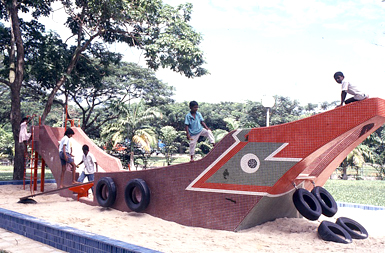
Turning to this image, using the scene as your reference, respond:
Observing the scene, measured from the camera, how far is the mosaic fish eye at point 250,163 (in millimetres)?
5902

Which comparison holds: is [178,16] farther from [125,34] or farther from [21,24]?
[21,24]

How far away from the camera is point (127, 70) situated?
29.8m

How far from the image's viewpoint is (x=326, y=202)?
654cm

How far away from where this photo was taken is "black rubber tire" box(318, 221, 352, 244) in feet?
18.0

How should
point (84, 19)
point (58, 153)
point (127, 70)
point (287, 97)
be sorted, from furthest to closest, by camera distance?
point (287, 97) → point (127, 70) → point (84, 19) → point (58, 153)

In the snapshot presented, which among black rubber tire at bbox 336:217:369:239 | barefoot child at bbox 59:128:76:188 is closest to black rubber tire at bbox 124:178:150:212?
barefoot child at bbox 59:128:76:188

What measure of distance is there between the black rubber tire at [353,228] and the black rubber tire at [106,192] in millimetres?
4528

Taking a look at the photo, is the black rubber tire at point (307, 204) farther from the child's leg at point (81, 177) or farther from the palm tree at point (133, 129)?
the palm tree at point (133, 129)

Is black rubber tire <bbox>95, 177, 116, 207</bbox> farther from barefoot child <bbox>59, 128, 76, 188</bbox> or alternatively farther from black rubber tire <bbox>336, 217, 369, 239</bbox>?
black rubber tire <bbox>336, 217, 369, 239</bbox>

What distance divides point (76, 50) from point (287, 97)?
28.8 metres

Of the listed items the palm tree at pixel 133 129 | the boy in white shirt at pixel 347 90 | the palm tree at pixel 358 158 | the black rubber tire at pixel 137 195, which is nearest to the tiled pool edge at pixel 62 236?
the black rubber tire at pixel 137 195

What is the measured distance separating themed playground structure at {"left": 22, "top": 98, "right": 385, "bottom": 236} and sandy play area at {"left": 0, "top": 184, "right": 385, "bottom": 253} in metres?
0.25

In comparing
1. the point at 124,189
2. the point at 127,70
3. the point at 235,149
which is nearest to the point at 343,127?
the point at 235,149

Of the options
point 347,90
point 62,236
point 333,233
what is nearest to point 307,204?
point 333,233
